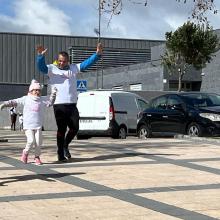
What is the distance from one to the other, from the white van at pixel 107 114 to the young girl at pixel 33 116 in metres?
8.58

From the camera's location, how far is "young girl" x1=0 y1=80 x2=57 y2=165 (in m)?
10.8

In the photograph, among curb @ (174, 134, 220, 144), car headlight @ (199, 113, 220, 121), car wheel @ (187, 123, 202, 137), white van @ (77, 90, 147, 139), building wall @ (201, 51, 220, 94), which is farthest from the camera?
building wall @ (201, 51, 220, 94)

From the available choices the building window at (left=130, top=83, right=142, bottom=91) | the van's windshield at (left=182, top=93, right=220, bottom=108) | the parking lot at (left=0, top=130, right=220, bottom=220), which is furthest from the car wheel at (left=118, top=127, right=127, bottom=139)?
the building window at (left=130, top=83, right=142, bottom=91)

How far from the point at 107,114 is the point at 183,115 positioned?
2.50 m

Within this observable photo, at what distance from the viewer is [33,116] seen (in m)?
10.9

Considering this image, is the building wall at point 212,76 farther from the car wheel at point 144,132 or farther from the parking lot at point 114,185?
the parking lot at point 114,185

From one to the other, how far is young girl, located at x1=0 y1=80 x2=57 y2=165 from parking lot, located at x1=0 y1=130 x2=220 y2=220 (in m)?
0.32

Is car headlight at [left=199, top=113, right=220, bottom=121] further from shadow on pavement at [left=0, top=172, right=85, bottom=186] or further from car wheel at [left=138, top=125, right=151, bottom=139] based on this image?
shadow on pavement at [left=0, top=172, right=85, bottom=186]

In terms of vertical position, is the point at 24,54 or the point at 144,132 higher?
the point at 24,54

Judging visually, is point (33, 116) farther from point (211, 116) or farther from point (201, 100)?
point (201, 100)

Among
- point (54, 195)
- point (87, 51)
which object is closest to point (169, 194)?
point (54, 195)

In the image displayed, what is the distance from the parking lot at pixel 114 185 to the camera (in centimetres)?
719

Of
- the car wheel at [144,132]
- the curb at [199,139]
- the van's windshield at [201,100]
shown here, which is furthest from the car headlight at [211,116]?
the car wheel at [144,132]

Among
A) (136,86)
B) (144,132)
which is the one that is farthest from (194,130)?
(136,86)
